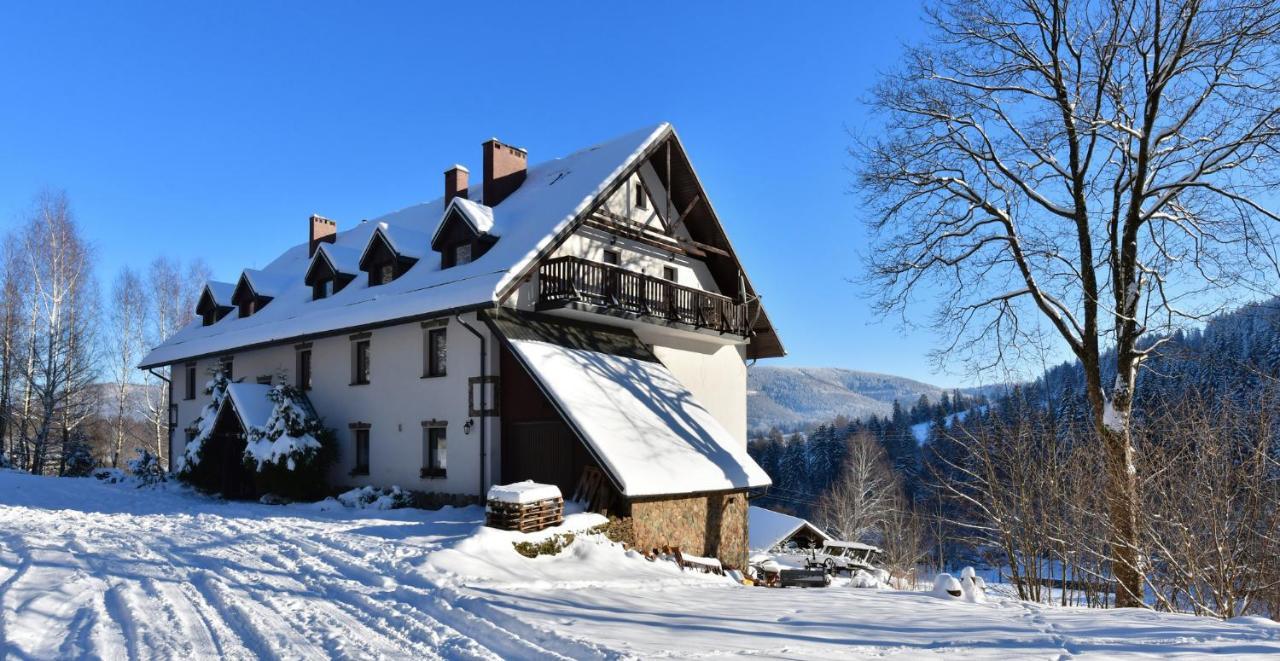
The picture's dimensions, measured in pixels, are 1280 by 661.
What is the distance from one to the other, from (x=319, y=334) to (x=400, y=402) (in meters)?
3.22

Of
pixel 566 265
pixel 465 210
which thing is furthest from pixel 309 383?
pixel 566 265

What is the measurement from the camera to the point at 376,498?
18422 mm

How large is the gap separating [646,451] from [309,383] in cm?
1159

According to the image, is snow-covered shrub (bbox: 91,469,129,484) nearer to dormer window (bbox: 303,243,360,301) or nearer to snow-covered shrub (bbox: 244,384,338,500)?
snow-covered shrub (bbox: 244,384,338,500)

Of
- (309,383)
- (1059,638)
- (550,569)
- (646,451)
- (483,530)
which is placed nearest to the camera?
(1059,638)

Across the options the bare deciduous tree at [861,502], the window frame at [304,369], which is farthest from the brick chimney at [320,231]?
the bare deciduous tree at [861,502]

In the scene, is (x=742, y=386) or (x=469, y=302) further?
(x=742, y=386)

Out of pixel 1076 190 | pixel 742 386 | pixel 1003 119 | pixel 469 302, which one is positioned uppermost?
pixel 1003 119

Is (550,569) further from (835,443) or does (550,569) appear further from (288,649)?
(835,443)

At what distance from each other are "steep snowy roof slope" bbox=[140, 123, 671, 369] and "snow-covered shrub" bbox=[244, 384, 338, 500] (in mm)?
2142

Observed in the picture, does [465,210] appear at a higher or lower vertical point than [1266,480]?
higher

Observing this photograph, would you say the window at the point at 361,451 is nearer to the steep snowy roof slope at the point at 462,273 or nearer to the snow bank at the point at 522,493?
the steep snowy roof slope at the point at 462,273

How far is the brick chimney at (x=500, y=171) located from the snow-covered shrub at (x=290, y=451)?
749cm

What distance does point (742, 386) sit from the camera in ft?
81.8
